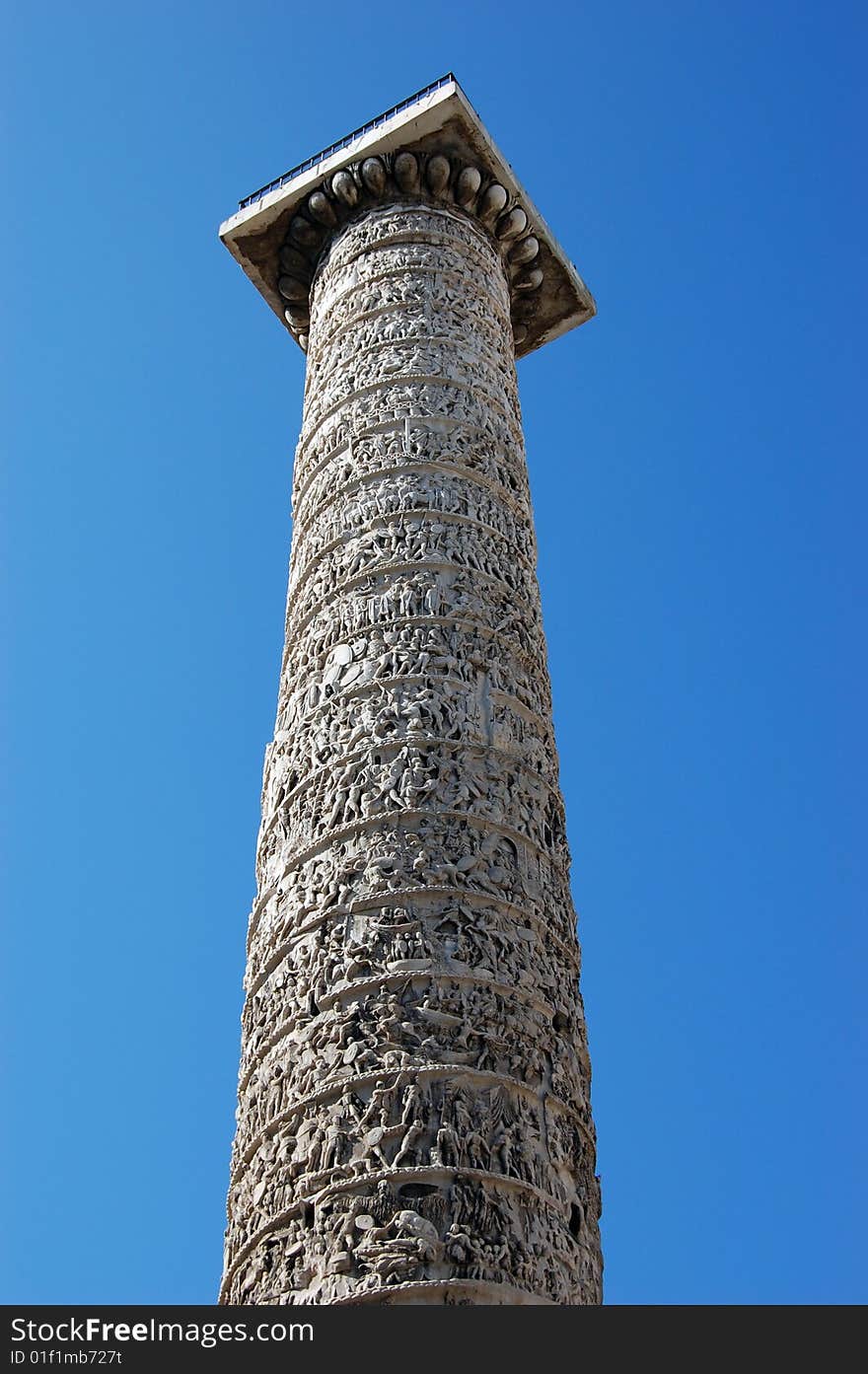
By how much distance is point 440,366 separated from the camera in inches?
222

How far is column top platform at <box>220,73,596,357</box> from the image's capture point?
6652 mm

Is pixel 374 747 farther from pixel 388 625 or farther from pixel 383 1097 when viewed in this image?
pixel 383 1097

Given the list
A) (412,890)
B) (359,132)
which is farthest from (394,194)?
(412,890)

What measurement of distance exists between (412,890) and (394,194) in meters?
3.78

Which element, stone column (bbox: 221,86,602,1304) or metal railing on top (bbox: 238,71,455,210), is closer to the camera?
stone column (bbox: 221,86,602,1304)

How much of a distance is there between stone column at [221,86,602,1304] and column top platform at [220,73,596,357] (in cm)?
95

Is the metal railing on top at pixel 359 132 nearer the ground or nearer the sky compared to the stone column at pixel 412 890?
nearer the sky

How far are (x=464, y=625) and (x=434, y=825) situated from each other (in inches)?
32.0

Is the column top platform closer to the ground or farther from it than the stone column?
farther from it

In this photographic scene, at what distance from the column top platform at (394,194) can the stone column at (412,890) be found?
952 millimetres

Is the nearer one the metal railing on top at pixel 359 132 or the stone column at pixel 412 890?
the stone column at pixel 412 890

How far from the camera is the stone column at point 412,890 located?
348 centimetres


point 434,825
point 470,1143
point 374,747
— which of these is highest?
point 374,747
